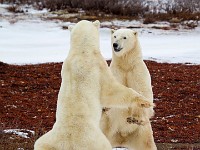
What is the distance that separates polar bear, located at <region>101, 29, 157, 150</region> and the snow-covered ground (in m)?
11.8

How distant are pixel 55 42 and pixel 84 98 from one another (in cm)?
1772

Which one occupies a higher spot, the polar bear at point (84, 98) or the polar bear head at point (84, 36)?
the polar bear head at point (84, 36)

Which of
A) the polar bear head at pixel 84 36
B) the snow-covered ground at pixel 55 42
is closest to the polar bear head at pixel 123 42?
the polar bear head at pixel 84 36

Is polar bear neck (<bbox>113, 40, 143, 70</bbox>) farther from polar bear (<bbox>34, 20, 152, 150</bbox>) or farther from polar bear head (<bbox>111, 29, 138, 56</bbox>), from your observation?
polar bear (<bbox>34, 20, 152, 150</bbox>)

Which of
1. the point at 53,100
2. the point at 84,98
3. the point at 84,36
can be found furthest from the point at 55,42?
the point at 84,98

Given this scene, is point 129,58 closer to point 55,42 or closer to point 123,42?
point 123,42

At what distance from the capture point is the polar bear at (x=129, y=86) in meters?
4.88

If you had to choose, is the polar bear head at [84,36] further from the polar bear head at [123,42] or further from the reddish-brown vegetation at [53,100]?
the reddish-brown vegetation at [53,100]

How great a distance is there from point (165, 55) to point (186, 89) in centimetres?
574

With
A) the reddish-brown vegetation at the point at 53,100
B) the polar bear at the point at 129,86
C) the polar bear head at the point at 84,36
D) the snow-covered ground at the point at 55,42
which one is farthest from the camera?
the snow-covered ground at the point at 55,42

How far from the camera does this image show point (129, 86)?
4957 millimetres

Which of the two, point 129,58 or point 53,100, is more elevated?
point 129,58

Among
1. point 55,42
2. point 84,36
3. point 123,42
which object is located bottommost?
point 55,42

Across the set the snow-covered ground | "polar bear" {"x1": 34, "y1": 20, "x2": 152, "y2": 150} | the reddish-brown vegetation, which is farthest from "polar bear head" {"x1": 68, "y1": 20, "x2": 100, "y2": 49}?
the snow-covered ground
